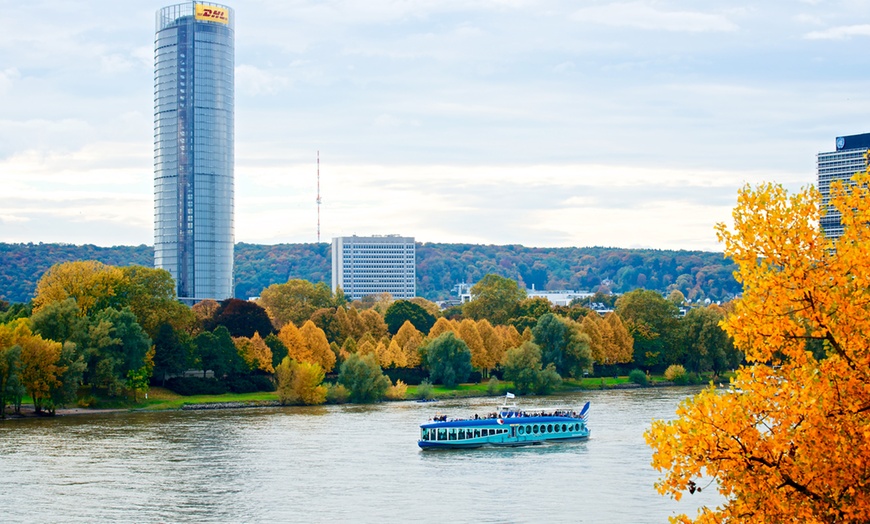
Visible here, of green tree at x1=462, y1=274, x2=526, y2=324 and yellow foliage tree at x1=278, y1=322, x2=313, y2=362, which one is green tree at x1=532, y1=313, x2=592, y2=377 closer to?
yellow foliage tree at x1=278, y1=322, x2=313, y2=362

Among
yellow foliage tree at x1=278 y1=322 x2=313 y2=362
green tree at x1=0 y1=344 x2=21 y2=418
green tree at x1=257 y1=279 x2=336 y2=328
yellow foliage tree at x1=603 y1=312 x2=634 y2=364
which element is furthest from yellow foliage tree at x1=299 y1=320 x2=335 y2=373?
yellow foliage tree at x1=603 y1=312 x2=634 y2=364

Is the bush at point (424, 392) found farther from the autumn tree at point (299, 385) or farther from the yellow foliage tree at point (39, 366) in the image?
the yellow foliage tree at point (39, 366)

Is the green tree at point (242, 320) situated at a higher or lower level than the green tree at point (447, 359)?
higher

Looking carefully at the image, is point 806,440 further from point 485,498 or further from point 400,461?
point 400,461

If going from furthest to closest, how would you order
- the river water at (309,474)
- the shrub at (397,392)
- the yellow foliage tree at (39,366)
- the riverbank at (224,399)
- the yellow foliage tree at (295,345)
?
1. the yellow foliage tree at (295,345)
2. the shrub at (397,392)
3. the riverbank at (224,399)
4. the yellow foliage tree at (39,366)
5. the river water at (309,474)

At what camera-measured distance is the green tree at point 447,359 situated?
116 m

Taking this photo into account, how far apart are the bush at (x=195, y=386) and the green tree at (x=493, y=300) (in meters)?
56.6

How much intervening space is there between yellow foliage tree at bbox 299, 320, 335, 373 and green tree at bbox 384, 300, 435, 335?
1067 inches

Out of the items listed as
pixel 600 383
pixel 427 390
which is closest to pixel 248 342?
pixel 427 390

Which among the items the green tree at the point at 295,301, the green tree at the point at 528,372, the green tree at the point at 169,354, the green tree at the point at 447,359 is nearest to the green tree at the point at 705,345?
the green tree at the point at 528,372

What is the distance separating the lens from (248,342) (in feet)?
369

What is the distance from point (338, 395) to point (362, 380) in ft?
8.73

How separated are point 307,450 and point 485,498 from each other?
721 inches

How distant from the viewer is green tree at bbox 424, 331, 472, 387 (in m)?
116
